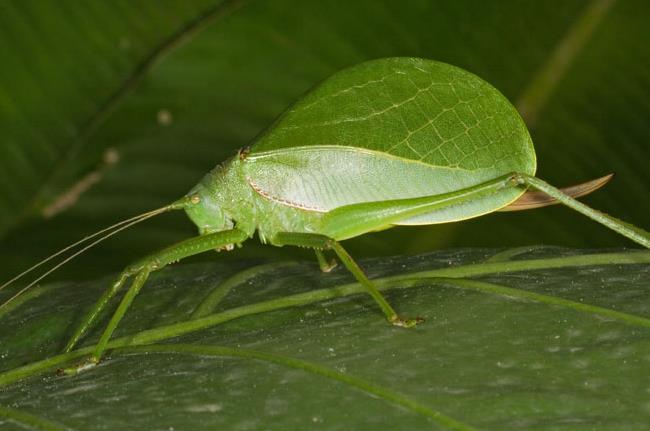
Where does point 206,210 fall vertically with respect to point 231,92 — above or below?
below

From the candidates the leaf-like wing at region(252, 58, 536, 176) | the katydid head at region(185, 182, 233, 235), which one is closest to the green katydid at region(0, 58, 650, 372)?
the leaf-like wing at region(252, 58, 536, 176)

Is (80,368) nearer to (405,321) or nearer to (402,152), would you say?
(405,321)

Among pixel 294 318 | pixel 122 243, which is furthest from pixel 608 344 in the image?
pixel 122 243

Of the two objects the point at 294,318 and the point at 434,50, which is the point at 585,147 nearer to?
the point at 434,50

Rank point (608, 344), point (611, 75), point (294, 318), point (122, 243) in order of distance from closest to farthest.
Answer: point (608, 344), point (294, 318), point (611, 75), point (122, 243)

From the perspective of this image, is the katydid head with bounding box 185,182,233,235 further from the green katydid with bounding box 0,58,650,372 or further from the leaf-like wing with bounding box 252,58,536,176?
the leaf-like wing with bounding box 252,58,536,176

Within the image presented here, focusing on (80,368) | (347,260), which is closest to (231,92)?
(347,260)
